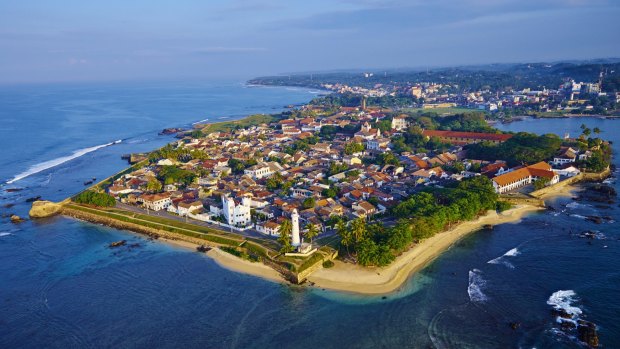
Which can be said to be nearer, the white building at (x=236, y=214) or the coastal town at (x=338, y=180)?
the coastal town at (x=338, y=180)

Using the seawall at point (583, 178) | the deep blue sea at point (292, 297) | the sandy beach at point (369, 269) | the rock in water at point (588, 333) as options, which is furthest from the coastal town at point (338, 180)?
the rock in water at point (588, 333)

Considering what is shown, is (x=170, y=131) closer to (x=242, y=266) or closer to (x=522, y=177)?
(x=242, y=266)

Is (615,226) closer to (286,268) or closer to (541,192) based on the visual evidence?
(541,192)

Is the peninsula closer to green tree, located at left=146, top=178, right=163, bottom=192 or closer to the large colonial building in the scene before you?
green tree, located at left=146, top=178, right=163, bottom=192

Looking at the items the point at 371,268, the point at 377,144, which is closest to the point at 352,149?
the point at 377,144

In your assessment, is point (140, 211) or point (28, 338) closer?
point (28, 338)

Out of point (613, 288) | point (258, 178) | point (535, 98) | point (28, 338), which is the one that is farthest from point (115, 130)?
point (535, 98)

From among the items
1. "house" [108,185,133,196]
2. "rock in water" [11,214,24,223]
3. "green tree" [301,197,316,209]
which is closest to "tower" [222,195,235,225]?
"green tree" [301,197,316,209]

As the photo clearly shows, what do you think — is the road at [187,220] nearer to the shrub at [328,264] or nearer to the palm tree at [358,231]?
the shrub at [328,264]
